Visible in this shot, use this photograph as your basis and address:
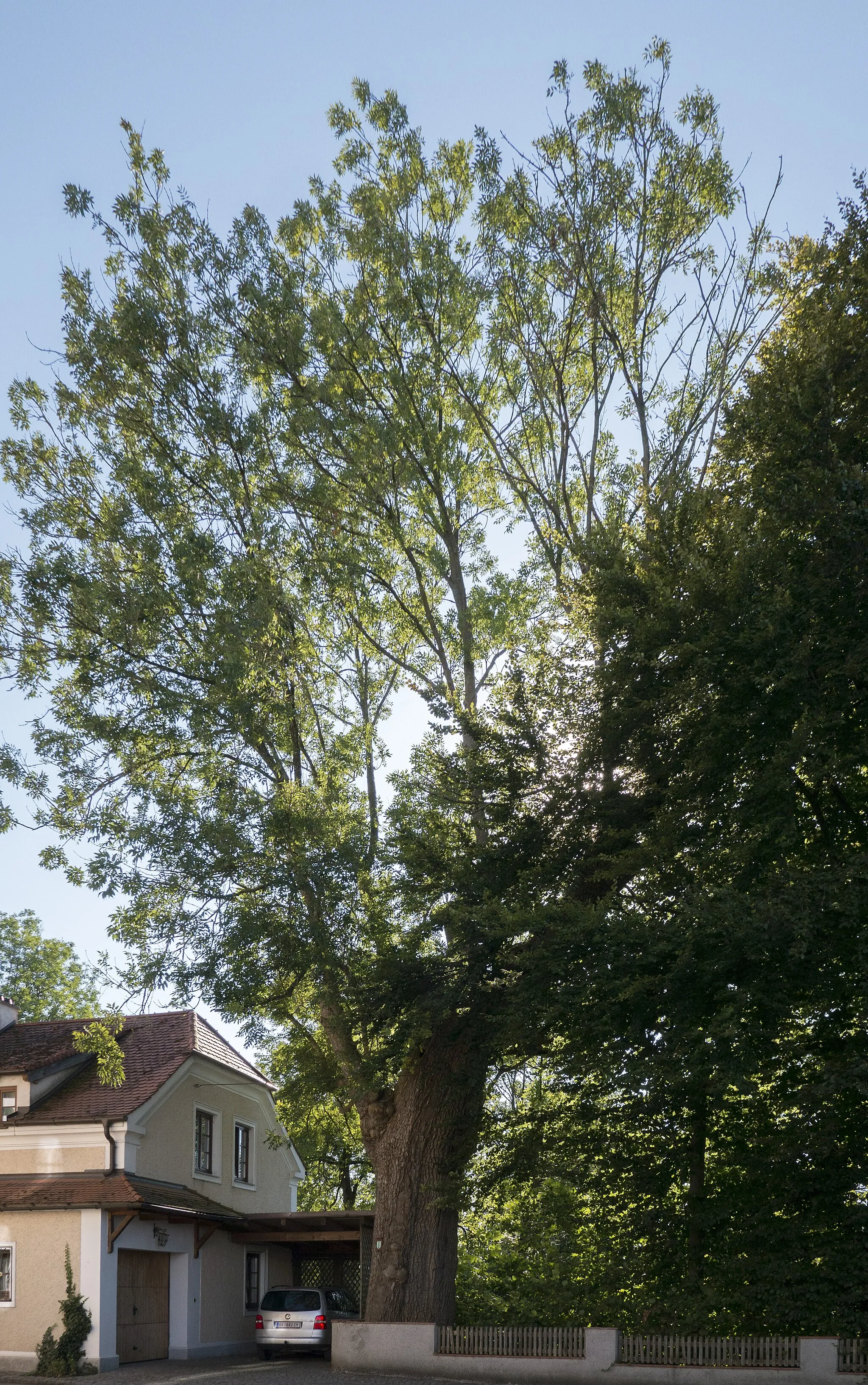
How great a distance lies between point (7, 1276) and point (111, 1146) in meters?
2.72

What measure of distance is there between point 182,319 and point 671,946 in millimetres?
12920

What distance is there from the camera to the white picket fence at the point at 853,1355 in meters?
13.9

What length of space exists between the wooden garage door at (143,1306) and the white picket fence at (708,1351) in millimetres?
10952

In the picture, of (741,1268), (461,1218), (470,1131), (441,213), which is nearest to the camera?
(741,1268)

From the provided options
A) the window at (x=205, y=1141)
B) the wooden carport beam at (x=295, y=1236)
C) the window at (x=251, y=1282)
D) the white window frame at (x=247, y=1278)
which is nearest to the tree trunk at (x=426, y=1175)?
the wooden carport beam at (x=295, y=1236)

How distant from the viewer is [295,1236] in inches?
1043

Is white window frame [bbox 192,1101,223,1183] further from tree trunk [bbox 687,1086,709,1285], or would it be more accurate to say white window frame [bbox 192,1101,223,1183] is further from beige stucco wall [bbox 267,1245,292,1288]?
tree trunk [bbox 687,1086,709,1285]

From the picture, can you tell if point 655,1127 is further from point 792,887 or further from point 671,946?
point 792,887

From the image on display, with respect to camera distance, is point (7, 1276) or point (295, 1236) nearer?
point (7, 1276)

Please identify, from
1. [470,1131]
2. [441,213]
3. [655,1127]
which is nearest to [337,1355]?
[470,1131]

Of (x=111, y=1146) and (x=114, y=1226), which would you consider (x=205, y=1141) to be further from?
(x=114, y=1226)

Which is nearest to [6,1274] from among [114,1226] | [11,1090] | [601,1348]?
[114,1226]

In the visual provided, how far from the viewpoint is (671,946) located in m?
14.5

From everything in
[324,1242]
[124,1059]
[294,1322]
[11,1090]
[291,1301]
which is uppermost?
[124,1059]
